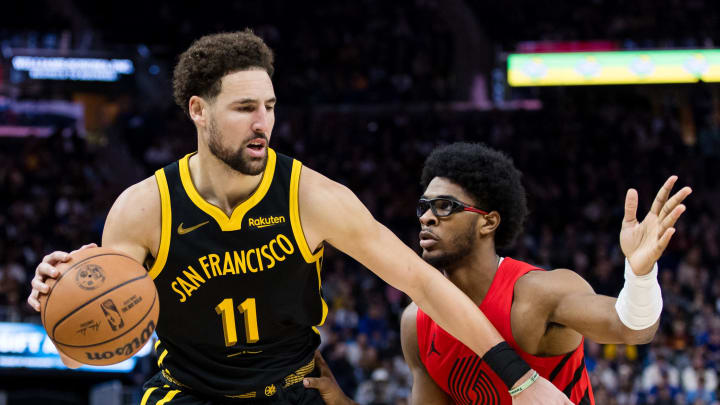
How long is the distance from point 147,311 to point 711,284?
10.9m

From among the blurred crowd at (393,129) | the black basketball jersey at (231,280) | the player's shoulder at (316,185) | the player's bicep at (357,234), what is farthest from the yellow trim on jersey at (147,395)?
the blurred crowd at (393,129)

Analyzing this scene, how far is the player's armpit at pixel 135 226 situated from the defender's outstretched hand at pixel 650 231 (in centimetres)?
179

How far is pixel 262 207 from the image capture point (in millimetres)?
3312

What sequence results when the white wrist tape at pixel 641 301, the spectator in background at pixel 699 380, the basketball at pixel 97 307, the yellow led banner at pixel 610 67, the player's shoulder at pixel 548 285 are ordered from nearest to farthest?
the basketball at pixel 97 307 → the white wrist tape at pixel 641 301 → the player's shoulder at pixel 548 285 → the spectator in background at pixel 699 380 → the yellow led banner at pixel 610 67

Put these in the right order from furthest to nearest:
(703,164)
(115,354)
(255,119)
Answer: (703,164)
(255,119)
(115,354)

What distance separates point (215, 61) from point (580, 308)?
5.73ft

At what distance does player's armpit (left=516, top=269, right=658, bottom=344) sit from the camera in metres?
3.10

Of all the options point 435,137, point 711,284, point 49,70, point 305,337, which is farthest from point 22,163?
point 305,337

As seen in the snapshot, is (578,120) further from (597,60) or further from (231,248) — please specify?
(231,248)

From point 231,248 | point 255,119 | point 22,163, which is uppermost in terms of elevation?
point 22,163

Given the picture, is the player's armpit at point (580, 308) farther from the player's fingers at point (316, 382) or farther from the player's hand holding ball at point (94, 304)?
the player's hand holding ball at point (94, 304)

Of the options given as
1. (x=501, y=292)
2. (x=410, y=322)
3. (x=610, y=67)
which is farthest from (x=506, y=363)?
(x=610, y=67)

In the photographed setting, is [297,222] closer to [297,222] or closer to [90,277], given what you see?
[297,222]

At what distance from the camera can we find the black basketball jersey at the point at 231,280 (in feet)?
10.6
